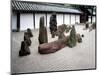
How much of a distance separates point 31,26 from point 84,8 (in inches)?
30.3

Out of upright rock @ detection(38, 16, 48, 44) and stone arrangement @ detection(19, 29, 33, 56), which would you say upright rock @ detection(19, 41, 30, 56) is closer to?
stone arrangement @ detection(19, 29, 33, 56)

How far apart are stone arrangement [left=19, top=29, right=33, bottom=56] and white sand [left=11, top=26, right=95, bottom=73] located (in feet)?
0.12

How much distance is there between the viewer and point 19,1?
1.95 metres

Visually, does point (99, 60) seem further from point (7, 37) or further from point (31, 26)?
point (7, 37)

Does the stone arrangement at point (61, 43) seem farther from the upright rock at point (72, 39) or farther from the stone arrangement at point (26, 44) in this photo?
the stone arrangement at point (26, 44)

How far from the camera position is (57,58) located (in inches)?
82.3

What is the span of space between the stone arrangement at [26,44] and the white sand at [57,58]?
0.04 meters

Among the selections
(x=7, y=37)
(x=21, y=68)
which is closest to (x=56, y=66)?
(x=21, y=68)

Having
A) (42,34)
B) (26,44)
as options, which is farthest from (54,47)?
(26,44)

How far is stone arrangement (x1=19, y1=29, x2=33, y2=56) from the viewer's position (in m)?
1.96

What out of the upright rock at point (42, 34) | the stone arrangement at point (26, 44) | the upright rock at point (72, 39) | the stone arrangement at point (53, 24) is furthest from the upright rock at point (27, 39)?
the upright rock at point (72, 39)

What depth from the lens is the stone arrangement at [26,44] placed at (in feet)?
6.43

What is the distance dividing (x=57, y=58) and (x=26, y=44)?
1.43ft

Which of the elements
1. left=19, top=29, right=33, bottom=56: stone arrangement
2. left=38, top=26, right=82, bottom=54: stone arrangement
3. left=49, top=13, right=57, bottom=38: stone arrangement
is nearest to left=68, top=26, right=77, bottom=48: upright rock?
left=38, top=26, right=82, bottom=54: stone arrangement
